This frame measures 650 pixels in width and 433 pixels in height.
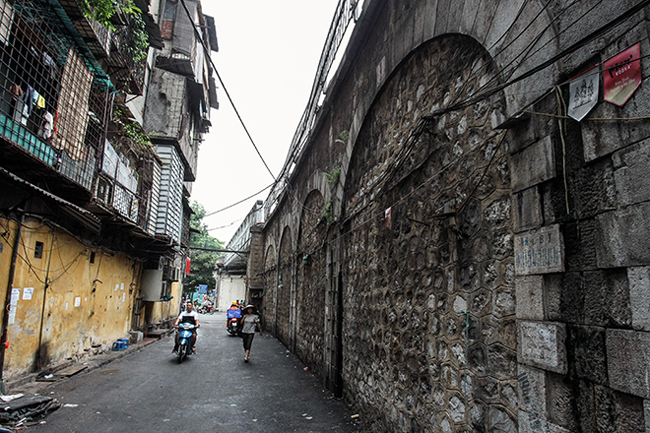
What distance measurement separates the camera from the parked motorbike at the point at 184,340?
34.2 ft

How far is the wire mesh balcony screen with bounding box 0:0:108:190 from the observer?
6.07 m

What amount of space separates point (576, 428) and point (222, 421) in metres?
4.88

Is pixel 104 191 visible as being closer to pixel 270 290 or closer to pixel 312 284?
pixel 312 284

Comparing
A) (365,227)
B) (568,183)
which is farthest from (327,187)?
(568,183)

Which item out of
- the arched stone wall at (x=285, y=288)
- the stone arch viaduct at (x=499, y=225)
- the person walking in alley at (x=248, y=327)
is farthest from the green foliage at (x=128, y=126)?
the stone arch viaduct at (x=499, y=225)

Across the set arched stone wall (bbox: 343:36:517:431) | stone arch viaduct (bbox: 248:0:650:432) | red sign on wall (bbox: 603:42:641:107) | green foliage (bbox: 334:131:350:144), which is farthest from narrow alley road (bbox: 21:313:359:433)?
red sign on wall (bbox: 603:42:641:107)

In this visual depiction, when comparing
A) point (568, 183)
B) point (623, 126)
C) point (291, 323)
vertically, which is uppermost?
point (623, 126)

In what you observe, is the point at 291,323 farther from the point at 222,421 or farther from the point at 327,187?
the point at 222,421

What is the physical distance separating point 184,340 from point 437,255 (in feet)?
28.9

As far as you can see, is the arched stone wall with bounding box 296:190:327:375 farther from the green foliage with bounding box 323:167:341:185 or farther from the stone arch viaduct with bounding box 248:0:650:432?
the stone arch viaduct with bounding box 248:0:650:432

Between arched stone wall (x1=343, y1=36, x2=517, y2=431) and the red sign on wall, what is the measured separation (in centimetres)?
87

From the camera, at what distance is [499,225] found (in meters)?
2.88

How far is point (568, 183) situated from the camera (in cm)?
227

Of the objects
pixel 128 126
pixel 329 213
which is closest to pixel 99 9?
pixel 128 126
